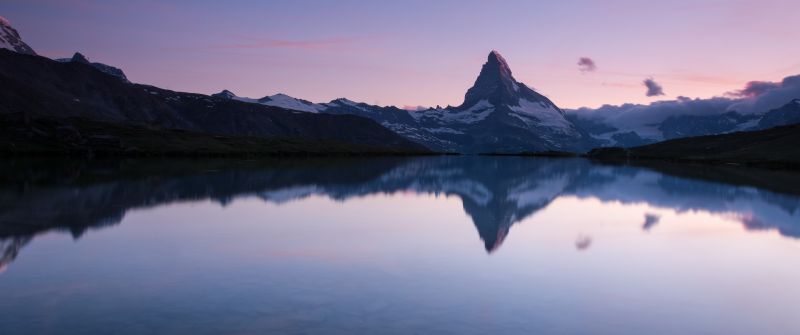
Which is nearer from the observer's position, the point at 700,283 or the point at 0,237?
the point at 700,283

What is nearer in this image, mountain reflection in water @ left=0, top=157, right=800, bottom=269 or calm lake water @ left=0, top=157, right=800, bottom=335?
calm lake water @ left=0, top=157, right=800, bottom=335

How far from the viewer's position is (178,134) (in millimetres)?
198625

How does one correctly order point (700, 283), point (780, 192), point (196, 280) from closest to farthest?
point (196, 280), point (700, 283), point (780, 192)

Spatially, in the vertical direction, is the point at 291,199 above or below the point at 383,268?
below

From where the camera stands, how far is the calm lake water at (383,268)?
643 inches

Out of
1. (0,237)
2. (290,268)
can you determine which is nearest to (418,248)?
(290,268)

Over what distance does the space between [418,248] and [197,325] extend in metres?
14.2

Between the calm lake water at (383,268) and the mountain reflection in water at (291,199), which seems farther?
the mountain reflection in water at (291,199)

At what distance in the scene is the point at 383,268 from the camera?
2336cm

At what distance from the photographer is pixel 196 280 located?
67.3 ft

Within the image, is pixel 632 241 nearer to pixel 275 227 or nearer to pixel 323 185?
pixel 275 227

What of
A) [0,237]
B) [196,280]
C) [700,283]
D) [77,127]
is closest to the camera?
[196,280]

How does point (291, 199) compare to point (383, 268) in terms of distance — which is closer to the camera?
point (383, 268)

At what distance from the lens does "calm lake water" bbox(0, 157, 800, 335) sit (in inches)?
643
